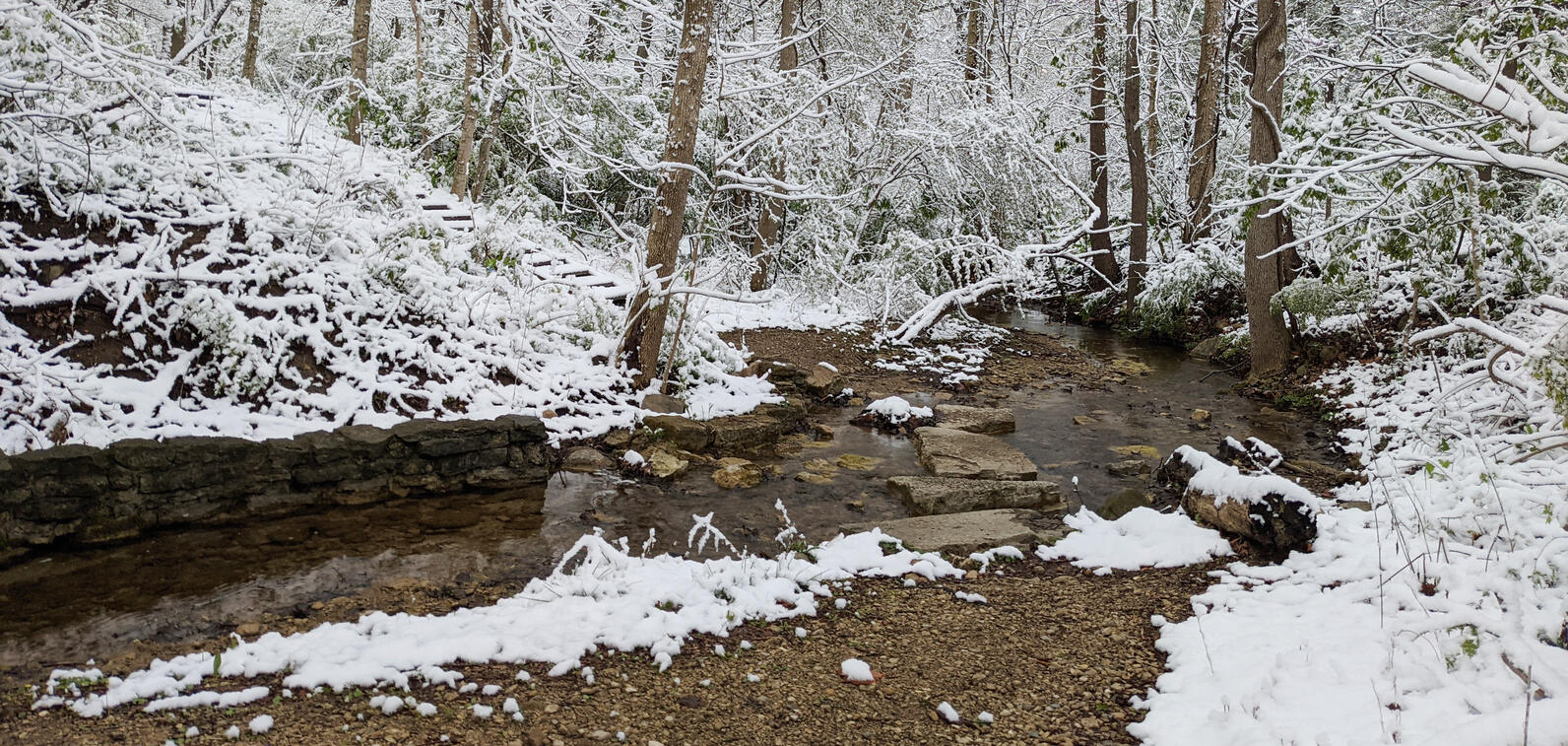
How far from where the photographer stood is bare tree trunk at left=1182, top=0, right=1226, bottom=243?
13930 mm

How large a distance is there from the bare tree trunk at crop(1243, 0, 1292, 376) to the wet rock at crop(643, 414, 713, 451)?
6.36 meters

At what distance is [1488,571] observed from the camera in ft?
12.8

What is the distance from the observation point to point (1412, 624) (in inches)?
148

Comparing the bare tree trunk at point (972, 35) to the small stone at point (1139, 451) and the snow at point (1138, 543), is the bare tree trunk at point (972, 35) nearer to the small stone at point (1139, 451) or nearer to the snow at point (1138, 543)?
the small stone at point (1139, 451)

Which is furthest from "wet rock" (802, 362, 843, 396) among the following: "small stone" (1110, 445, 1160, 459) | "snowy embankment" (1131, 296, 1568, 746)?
"snowy embankment" (1131, 296, 1568, 746)

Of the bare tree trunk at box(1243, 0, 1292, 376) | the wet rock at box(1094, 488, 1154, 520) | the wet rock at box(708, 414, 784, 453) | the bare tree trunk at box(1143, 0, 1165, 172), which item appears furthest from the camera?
the bare tree trunk at box(1143, 0, 1165, 172)

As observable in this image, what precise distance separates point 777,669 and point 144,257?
5.68 meters

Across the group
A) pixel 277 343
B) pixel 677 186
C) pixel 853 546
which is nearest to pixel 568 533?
pixel 853 546

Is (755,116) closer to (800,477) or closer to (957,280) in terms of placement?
(957,280)

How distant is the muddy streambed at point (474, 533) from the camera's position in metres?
4.37

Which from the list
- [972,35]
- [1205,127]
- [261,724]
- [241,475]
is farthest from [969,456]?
[972,35]

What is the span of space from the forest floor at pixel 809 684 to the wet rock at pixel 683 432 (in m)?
2.99

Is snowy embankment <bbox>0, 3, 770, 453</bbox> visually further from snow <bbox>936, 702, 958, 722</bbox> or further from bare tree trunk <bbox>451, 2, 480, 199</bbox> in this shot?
snow <bbox>936, 702, 958, 722</bbox>

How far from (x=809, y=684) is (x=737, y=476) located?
3.31 metres
